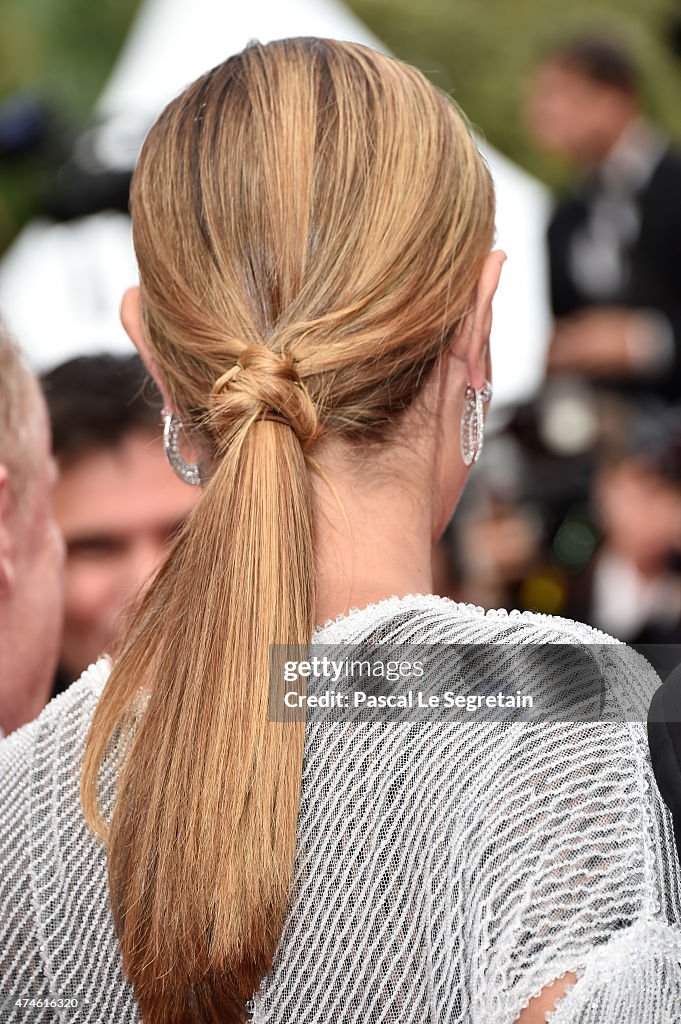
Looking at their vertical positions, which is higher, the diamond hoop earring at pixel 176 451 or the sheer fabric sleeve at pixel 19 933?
the diamond hoop earring at pixel 176 451

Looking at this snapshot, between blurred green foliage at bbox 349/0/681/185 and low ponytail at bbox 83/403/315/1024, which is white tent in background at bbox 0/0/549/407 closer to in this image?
blurred green foliage at bbox 349/0/681/185

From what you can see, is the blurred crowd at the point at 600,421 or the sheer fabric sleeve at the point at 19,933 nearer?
the sheer fabric sleeve at the point at 19,933

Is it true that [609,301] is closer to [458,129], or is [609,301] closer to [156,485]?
[156,485]

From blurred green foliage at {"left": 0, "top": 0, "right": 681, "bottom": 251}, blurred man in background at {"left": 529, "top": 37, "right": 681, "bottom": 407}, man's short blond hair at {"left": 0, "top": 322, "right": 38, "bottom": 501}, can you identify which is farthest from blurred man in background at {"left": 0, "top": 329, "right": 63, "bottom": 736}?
blurred green foliage at {"left": 0, "top": 0, "right": 681, "bottom": 251}

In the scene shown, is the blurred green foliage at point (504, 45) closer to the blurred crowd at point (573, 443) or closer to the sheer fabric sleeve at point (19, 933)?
the blurred crowd at point (573, 443)

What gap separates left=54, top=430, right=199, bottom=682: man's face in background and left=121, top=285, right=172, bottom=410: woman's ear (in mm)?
1130

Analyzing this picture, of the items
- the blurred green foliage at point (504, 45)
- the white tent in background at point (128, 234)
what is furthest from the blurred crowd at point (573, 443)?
the blurred green foliage at point (504, 45)

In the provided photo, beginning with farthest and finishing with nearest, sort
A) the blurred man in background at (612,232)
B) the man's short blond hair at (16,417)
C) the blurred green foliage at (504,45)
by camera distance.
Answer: the blurred green foliage at (504,45) < the blurred man in background at (612,232) < the man's short blond hair at (16,417)

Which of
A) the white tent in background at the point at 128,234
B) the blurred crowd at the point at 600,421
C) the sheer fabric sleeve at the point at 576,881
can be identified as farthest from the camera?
the white tent in background at the point at 128,234

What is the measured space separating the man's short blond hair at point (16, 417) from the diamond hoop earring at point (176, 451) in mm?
398

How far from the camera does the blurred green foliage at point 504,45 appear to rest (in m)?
5.60

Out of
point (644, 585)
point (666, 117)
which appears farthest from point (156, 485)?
point (666, 117)

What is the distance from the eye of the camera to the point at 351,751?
89 cm

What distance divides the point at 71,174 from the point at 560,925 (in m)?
3.19
